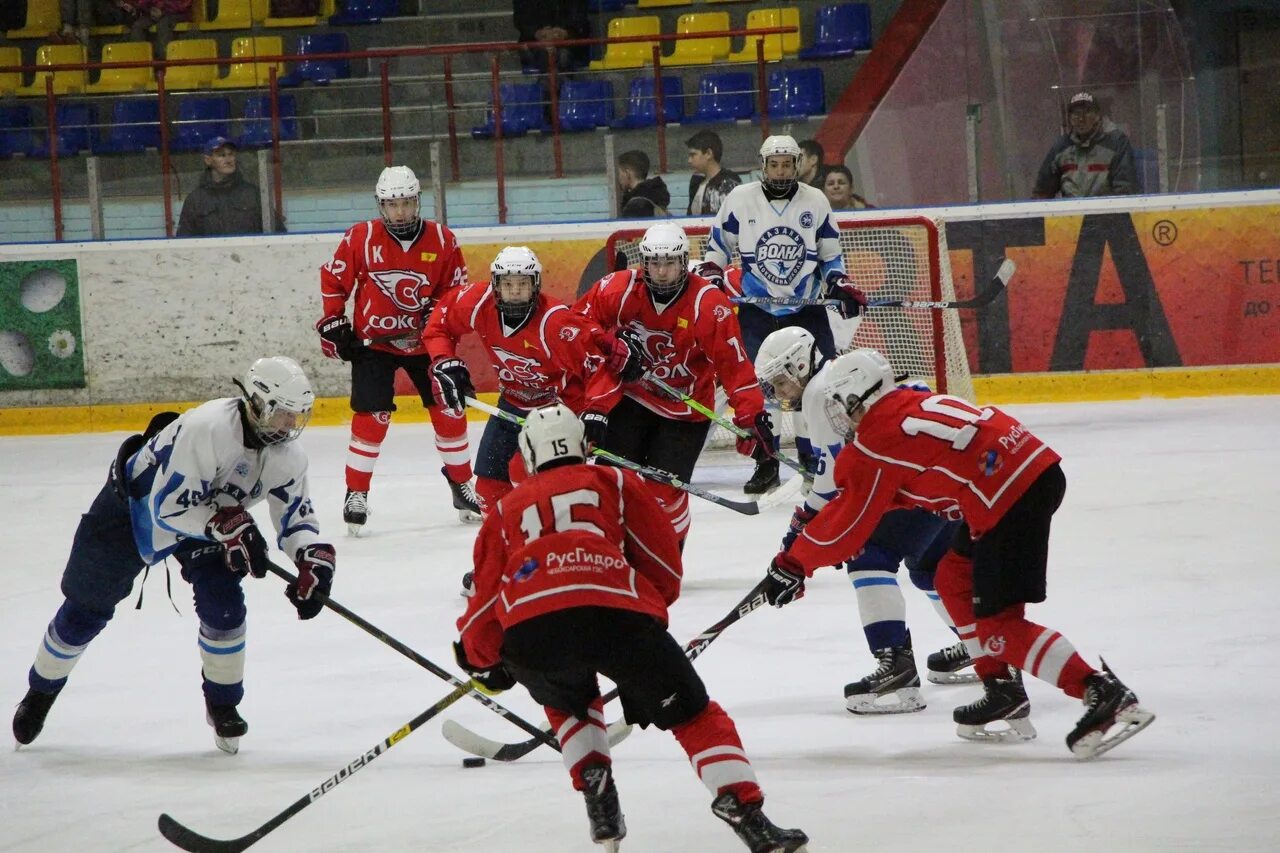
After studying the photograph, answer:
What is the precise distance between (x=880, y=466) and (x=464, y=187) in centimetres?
578

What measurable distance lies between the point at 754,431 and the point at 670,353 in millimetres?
372

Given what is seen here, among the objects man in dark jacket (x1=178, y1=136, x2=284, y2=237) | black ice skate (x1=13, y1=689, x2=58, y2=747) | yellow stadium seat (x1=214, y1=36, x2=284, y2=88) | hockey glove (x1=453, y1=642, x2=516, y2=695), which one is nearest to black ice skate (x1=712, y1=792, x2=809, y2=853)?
hockey glove (x1=453, y1=642, x2=516, y2=695)

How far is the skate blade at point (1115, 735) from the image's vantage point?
125 inches

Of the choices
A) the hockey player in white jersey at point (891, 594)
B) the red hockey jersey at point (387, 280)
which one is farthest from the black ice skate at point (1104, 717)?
the red hockey jersey at point (387, 280)

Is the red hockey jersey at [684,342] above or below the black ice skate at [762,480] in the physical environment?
above

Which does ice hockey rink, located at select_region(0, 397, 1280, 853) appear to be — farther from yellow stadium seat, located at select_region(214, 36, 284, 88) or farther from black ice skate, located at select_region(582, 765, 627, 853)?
yellow stadium seat, located at select_region(214, 36, 284, 88)

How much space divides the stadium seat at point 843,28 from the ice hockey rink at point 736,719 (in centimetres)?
402

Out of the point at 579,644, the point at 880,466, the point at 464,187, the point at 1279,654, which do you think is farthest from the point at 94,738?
the point at 464,187

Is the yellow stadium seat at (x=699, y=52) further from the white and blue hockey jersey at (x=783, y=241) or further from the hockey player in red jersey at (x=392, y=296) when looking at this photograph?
the hockey player in red jersey at (x=392, y=296)

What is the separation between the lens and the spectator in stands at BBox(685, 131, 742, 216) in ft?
27.4

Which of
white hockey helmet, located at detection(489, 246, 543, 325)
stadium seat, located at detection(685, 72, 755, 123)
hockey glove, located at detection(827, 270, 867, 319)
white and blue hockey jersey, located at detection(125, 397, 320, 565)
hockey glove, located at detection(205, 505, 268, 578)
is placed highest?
stadium seat, located at detection(685, 72, 755, 123)

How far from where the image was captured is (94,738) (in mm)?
3801

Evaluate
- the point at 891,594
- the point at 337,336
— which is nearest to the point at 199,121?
the point at 337,336

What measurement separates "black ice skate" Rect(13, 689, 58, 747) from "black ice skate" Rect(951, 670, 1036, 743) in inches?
80.6
